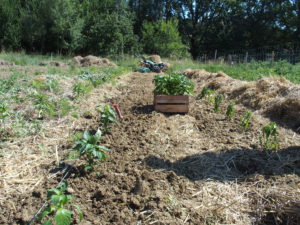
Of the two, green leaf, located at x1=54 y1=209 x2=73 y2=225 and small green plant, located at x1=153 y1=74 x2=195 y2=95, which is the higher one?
small green plant, located at x1=153 y1=74 x2=195 y2=95

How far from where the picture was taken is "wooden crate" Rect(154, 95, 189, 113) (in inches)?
157

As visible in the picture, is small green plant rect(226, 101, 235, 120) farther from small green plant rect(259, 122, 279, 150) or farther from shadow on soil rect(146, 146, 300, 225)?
shadow on soil rect(146, 146, 300, 225)

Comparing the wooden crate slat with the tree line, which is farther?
the tree line

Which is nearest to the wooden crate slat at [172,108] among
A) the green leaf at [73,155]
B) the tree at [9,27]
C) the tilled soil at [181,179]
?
the tilled soil at [181,179]

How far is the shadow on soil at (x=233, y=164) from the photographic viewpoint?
7.93ft

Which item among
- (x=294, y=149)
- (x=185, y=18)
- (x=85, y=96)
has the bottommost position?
(x=294, y=149)

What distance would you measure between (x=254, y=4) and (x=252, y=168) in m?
38.2

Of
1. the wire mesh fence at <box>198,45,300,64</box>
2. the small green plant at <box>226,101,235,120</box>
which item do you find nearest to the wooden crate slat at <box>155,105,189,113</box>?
the small green plant at <box>226,101,235,120</box>

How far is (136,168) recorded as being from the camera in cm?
239

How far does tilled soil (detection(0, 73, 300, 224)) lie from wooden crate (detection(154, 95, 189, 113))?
51 cm

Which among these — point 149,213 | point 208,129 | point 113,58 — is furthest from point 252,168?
point 113,58

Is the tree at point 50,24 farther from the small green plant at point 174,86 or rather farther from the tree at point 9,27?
the small green plant at point 174,86

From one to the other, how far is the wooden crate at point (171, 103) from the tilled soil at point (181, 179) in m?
0.51

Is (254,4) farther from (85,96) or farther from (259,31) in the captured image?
(85,96)
